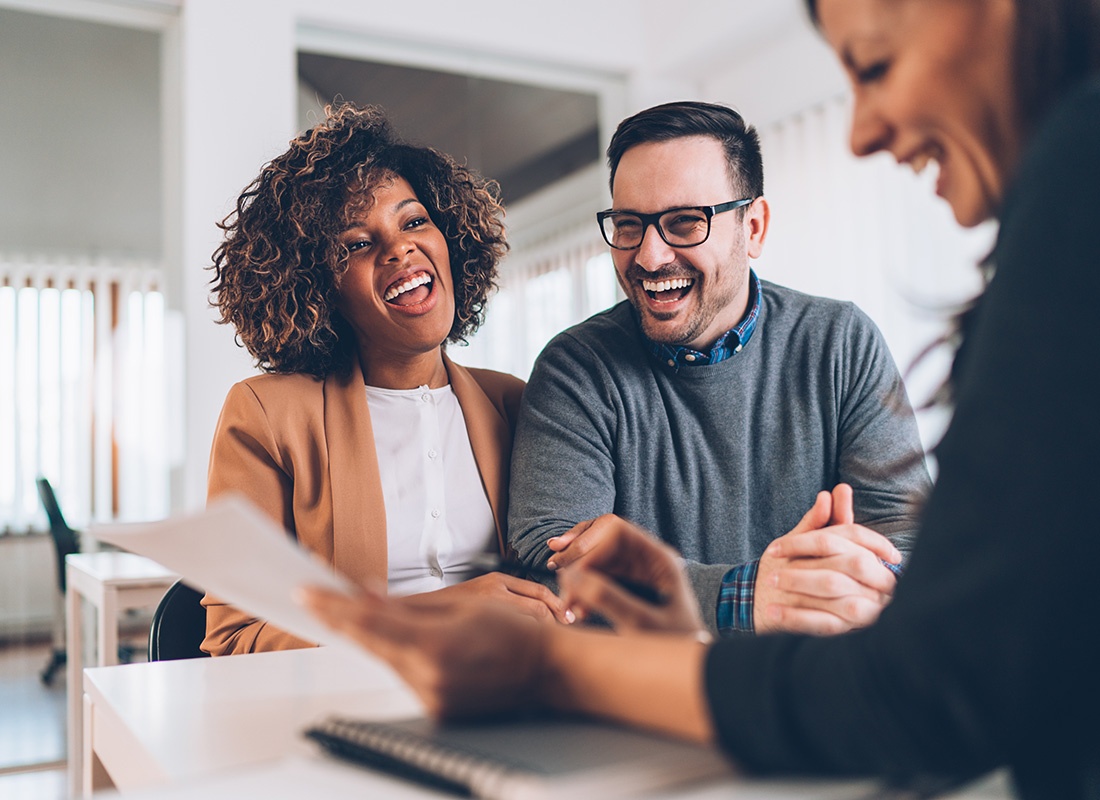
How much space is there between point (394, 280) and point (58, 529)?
7.34 feet

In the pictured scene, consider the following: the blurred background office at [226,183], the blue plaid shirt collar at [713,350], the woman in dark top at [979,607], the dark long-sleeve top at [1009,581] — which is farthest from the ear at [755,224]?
the blurred background office at [226,183]

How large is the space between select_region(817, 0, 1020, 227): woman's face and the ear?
41.3 inches

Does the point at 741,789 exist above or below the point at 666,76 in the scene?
below

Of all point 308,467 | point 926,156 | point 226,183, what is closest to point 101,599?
point 308,467

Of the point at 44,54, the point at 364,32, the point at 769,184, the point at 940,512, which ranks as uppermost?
the point at 364,32

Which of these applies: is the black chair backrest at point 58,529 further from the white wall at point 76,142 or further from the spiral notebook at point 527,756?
the spiral notebook at point 527,756

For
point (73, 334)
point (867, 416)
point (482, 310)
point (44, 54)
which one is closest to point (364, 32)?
point (44, 54)

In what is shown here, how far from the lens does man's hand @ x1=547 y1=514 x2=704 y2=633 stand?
25.2 inches

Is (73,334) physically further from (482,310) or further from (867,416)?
(867,416)

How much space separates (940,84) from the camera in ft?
2.01

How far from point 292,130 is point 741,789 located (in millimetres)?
3563

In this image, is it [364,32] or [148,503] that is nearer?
[148,503]

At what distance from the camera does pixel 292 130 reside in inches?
146

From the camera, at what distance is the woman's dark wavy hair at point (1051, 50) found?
566 millimetres
